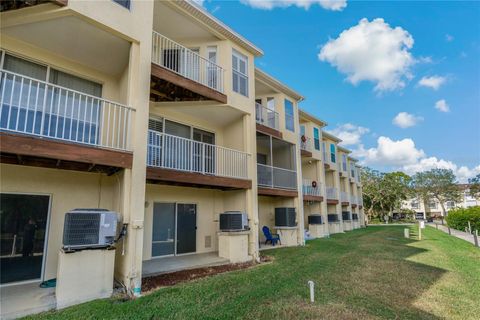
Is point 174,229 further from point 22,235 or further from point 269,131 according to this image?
point 269,131

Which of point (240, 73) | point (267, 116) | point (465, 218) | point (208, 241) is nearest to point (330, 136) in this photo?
point (267, 116)

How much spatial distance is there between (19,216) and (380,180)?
170 ft

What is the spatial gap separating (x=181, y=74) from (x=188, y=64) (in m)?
1.23

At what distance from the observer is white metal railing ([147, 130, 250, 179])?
904cm

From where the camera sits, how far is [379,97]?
31.3 meters

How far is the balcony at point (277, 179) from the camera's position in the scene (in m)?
13.3

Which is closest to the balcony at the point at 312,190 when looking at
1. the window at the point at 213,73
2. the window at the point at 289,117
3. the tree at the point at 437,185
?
the window at the point at 289,117

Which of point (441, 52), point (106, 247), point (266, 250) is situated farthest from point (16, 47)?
point (441, 52)

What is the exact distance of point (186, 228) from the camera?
1072cm

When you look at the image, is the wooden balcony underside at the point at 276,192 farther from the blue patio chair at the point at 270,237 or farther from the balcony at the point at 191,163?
the blue patio chair at the point at 270,237

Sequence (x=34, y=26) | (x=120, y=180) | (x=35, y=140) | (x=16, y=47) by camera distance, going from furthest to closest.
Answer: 1. (x=120, y=180)
2. (x=16, y=47)
3. (x=34, y=26)
4. (x=35, y=140)

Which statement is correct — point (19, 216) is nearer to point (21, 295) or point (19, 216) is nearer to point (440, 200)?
point (21, 295)

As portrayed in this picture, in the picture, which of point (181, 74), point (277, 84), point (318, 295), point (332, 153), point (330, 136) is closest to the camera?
point (318, 295)

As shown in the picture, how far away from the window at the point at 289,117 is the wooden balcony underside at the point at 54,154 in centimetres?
1094
